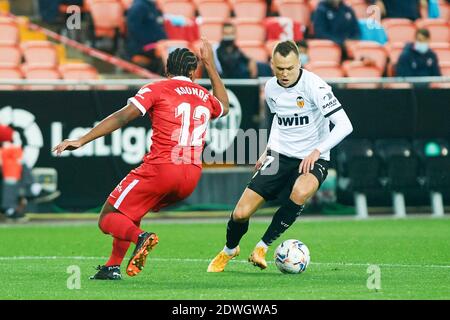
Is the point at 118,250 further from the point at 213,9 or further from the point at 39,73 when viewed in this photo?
the point at 213,9

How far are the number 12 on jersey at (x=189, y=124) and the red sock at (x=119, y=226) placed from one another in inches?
29.4

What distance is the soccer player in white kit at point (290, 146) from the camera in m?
10.4

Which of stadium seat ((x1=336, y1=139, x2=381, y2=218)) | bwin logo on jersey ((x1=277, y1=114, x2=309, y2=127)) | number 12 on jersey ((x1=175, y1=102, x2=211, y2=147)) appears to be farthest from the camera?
stadium seat ((x1=336, y1=139, x2=381, y2=218))

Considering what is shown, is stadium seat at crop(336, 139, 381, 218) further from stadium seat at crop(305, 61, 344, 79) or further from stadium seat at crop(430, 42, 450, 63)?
stadium seat at crop(430, 42, 450, 63)

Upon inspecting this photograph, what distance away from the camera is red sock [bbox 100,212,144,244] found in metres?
9.35

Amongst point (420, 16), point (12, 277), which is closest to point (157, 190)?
point (12, 277)

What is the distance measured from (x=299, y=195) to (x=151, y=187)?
1.50 m

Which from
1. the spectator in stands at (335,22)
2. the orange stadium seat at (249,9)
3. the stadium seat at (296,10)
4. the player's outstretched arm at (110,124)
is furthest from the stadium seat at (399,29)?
the player's outstretched arm at (110,124)

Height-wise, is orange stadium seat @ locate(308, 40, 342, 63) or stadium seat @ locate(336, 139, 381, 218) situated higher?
orange stadium seat @ locate(308, 40, 342, 63)

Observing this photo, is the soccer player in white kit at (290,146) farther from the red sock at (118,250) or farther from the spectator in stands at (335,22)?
the spectator in stands at (335,22)

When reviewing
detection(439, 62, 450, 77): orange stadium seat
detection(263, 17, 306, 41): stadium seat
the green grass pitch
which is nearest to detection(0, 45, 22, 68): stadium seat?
the green grass pitch

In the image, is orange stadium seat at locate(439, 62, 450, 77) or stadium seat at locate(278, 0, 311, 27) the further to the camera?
stadium seat at locate(278, 0, 311, 27)

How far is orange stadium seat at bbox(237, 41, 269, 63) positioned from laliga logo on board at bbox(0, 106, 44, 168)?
438cm
